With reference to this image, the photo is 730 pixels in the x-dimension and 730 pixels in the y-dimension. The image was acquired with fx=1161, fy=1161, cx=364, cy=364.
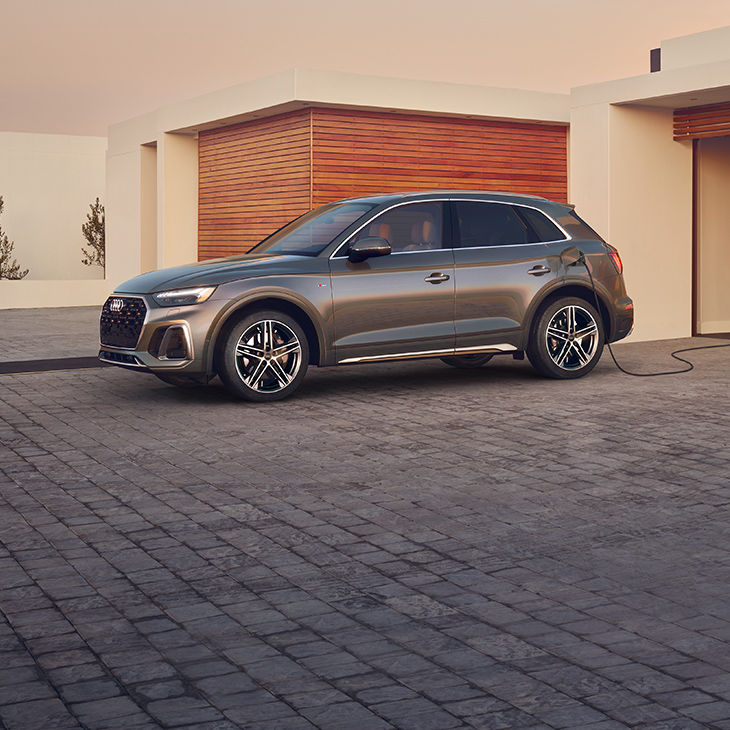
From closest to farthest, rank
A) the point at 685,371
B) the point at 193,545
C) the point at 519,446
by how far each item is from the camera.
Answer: the point at 193,545, the point at 519,446, the point at 685,371

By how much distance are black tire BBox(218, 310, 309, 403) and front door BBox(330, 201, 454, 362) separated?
399mm

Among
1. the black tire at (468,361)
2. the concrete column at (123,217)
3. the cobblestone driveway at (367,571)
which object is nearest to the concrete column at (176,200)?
the concrete column at (123,217)

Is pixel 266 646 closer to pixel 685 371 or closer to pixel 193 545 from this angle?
pixel 193 545

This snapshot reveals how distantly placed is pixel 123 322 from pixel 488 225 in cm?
363

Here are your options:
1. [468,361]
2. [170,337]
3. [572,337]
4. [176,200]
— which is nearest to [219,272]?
[170,337]

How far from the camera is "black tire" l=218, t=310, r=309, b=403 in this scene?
10.1m

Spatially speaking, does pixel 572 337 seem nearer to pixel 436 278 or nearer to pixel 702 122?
pixel 436 278

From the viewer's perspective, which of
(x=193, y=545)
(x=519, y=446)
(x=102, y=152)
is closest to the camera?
(x=193, y=545)

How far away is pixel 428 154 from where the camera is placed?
20547mm

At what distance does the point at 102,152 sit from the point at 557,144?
21.2 metres

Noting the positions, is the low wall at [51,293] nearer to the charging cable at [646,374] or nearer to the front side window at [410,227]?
the charging cable at [646,374]

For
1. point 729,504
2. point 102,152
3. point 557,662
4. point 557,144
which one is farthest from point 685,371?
point 102,152

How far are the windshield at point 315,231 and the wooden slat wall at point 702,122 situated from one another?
21.6 ft

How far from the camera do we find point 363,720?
140 inches
